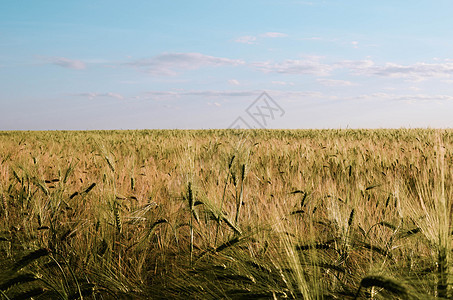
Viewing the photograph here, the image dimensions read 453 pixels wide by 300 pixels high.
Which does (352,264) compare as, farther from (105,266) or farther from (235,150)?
(105,266)

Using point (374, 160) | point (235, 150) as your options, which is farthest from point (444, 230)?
point (374, 160)

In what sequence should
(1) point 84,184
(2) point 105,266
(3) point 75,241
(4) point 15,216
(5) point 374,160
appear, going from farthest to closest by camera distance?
(5) point 374,160, (1) point 84,184, (4) point 15,216, (3) point 75,241, (2) point 105,266

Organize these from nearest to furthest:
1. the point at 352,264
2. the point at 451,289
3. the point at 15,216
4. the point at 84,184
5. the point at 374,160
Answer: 1. the point at 451,289
2. the point at 352,264
3. the point at 15,216
4. the point at 84,184
5. the point at 374,160

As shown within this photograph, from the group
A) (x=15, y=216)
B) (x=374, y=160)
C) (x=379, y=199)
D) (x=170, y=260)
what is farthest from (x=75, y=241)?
(x=374, y=160)

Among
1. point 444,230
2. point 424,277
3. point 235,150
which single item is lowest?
point 424,277

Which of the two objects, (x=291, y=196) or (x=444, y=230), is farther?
(x=291, y=196)

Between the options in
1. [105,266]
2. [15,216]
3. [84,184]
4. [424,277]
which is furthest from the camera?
[84,184]

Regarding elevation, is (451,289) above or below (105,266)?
above

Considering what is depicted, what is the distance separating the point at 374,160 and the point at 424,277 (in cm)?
320

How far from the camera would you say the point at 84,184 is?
9.40 feet

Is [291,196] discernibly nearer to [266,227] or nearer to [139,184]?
[266,227]

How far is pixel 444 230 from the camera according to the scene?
2.84ft

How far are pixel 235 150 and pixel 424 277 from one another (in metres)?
1.07

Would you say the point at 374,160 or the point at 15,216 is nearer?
the point at 15,216
